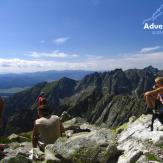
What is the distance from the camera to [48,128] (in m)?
15.1

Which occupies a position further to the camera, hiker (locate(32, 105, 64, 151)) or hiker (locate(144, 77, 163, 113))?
hiker (locate(144, 77, 163, 113))

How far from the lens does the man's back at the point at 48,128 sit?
1486cm

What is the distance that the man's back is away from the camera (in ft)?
48.8

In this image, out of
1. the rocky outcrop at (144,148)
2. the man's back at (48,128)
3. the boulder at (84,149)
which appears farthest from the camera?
the man's back at (48,128)

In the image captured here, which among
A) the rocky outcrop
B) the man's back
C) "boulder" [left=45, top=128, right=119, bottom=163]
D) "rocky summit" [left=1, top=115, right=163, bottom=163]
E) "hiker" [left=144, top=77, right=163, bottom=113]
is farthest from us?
"hiker" [left=144, top=77, right=163, bottom=113]

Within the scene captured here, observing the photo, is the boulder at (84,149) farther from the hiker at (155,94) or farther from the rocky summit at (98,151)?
the hiker at (155,94)

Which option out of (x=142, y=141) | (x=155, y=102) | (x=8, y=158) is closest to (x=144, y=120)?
(x=155, y=102)

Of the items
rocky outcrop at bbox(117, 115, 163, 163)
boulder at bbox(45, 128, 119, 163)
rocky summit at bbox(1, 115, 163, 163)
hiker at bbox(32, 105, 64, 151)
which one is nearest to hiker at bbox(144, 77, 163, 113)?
rocky outcrop at bbox(117, 115, 163, 163)

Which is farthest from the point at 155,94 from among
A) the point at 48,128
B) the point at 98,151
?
the point at 48,128

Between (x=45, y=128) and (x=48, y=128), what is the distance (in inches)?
5.9

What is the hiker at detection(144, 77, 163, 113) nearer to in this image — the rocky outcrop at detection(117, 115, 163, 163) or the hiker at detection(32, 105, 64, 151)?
the rocky outcrop at detection(117, 115, 163, 163)

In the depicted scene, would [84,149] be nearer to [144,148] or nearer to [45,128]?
[144,148]

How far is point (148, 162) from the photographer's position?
11547 mm

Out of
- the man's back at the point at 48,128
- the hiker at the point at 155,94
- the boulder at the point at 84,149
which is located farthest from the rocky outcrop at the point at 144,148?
the man's back at the point at 48,128
